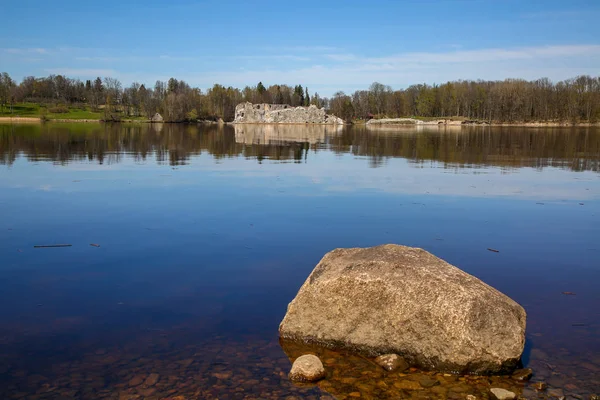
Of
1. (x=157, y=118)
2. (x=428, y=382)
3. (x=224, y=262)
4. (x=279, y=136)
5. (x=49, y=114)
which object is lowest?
(x=428, y=382)

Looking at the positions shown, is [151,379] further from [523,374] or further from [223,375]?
[523,374]

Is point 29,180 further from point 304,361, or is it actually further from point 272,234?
point 304,361

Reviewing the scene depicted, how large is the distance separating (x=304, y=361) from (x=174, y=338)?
100 inches

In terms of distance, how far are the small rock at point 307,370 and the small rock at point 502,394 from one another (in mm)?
2621

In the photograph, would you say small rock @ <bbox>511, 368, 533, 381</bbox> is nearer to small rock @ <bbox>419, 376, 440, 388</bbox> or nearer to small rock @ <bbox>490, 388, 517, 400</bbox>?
small rock @ <bbox>490, 388, 517, 400</bbox>

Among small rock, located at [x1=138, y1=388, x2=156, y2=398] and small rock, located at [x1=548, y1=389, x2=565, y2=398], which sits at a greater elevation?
small rock, located at [x1=548, y1=389, x2=565, y2=398]

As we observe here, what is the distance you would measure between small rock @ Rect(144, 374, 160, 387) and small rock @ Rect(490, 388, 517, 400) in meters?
5.16

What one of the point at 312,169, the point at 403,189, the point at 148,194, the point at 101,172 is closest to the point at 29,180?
the point at 101,172

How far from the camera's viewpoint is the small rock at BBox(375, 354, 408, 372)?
8.09m

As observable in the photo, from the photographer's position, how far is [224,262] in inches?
507

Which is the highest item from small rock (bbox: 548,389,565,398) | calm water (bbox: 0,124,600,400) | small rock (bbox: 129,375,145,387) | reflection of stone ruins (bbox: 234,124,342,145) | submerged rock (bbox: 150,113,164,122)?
submerged rock (bbox: 150,113,164,122)

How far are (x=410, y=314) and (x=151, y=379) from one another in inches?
172

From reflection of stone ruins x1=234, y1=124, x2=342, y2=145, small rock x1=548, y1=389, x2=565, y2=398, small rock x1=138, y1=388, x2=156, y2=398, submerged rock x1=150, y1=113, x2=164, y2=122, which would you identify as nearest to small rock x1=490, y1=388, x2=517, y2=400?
small rock x1=548, y1=389, x2=565, y2=398

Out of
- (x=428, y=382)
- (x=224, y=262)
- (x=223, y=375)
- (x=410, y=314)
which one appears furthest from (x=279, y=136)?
(x=428, y=382)
